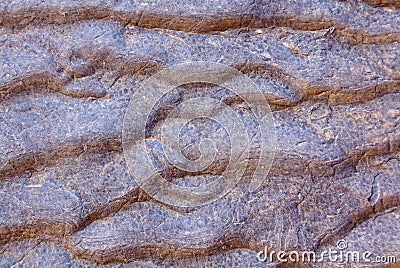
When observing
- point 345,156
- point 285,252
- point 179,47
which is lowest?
point 285,252

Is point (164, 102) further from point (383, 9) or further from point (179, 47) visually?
point (383, 9)

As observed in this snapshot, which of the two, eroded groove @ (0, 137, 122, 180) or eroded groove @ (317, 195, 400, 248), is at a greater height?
eroded groove @ (0, 137, 122, 180)

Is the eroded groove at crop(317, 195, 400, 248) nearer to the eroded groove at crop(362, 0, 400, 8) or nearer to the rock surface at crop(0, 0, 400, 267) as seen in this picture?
the rock surface at crop(0, 0, 400, 267)

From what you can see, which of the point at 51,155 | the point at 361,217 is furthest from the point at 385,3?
the point at 51,155

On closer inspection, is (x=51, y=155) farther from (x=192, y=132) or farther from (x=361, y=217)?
(x=361, y=217)

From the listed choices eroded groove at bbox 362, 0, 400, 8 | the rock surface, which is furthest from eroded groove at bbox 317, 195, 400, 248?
eroded groove at bbox 362, 0, 400, 8

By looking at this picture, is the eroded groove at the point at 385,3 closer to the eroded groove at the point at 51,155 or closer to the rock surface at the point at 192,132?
the rock surface at the point at 192,132

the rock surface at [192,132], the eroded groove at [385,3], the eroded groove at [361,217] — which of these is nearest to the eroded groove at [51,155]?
the rock surface at [192,132]

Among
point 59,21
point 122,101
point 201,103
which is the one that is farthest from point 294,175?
point 59,21
